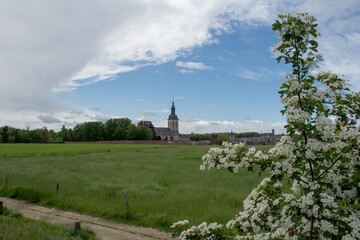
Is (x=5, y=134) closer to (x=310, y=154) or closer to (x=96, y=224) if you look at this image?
(x=96, y=224)

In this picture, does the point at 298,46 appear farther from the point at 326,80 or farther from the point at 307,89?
the point at 326,80

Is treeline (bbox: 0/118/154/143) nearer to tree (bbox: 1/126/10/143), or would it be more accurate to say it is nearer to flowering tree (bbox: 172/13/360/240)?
tree (bbox: 1/126/10/143)

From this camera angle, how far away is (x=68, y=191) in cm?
1802

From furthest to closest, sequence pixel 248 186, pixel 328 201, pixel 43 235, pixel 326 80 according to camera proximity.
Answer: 1. pixel 248 186
2. pixel 43 235
3. pixel 326 80
4. pixel 328 201

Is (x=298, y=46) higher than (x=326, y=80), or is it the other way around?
(x=298, y=46)

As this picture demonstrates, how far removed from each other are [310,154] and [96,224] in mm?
11507

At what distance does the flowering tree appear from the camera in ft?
12.7

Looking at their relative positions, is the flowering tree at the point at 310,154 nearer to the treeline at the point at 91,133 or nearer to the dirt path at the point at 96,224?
the dirt path at the point at 96,224

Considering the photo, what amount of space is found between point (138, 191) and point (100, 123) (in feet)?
508

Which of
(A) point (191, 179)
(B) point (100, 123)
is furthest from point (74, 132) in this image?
(A) point (191, 179)

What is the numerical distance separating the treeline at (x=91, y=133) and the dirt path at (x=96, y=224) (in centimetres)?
14164

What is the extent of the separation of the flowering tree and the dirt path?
771 centimetres

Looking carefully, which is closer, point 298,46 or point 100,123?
point 298,46

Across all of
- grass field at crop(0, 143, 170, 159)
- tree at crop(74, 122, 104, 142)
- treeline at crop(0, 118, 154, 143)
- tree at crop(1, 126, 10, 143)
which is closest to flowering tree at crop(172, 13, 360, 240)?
grass field at crop(0, 143, 170, 159)
